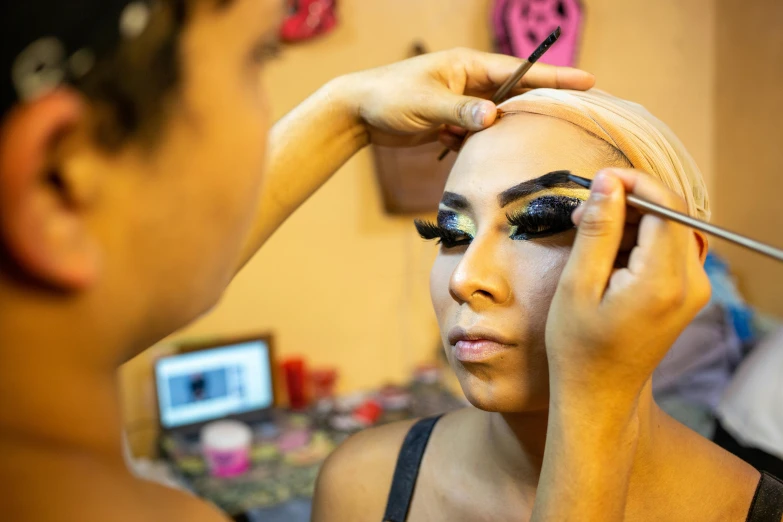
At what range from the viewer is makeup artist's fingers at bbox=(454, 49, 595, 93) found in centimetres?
86

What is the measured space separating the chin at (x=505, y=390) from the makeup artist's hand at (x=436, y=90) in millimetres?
318

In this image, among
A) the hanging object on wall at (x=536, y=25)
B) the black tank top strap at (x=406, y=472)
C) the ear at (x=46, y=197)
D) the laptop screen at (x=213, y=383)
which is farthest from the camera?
the hanging object on wall at (x=536, y=25)

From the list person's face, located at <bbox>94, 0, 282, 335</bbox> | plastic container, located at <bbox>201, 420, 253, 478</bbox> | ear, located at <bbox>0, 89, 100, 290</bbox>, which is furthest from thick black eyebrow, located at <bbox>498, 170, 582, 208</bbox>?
plastic container, located at <bbox>201, 420, 253, 478</bbox>

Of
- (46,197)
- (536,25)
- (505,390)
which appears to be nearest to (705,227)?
(505,390)

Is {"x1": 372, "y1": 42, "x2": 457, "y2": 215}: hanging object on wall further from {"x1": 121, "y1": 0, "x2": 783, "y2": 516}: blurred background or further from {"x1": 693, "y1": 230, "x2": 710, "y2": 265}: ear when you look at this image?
{"x1": 693, "y1": 230, "x2": 710, "y2": 265}: ear

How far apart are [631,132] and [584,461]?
1.41ft

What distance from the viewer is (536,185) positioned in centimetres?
73

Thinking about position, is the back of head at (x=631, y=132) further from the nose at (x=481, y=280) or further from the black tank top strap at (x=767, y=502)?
the black tank top strap at (x=767, y=502)

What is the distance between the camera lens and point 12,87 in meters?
0.30

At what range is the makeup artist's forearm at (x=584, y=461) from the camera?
20.9 inches

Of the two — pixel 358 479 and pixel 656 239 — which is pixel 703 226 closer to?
pixel 656 239

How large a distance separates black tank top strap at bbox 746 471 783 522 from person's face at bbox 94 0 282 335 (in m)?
0.73

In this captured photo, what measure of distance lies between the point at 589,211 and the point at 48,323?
0.40 m

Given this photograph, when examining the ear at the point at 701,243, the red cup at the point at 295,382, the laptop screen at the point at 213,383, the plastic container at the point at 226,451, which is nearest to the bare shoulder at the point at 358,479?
the ear at the point at 701,243
